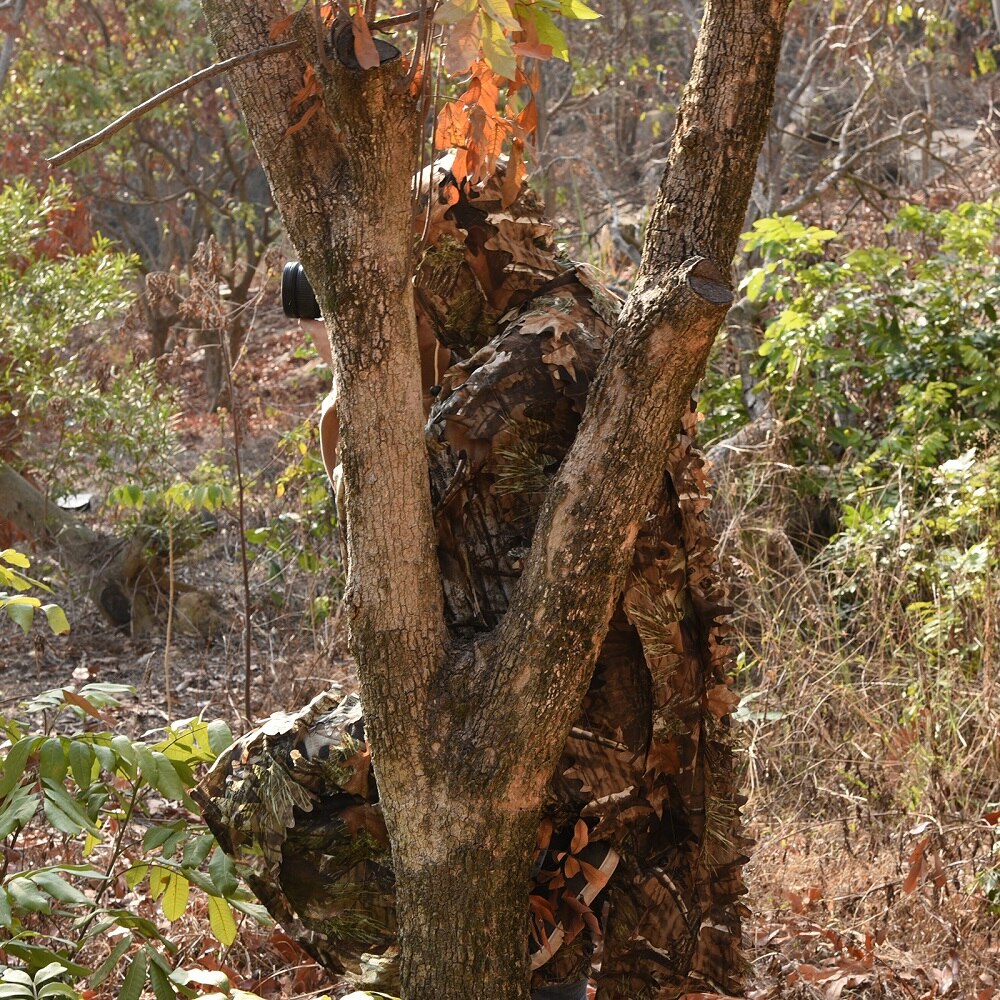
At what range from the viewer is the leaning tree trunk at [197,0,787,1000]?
1.71 metres

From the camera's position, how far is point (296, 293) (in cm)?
213

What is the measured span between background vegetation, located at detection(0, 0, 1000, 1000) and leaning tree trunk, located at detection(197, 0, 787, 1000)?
0.37 meters

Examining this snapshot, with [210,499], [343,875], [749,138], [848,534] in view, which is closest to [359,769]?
[343,875]

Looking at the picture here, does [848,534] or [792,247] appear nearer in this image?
[848,534]

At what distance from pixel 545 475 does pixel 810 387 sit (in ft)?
13.8

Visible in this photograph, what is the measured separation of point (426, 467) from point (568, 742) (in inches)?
21.4

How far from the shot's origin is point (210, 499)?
15.4 feet

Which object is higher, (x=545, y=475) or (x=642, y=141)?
(x=642, y=141)

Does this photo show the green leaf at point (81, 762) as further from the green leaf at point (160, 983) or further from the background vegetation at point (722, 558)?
the green leaf at point (160, 983)

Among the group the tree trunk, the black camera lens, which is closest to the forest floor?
the tree trunk

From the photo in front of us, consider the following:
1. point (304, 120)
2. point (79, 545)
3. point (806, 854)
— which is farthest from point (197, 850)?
point (79, 545)

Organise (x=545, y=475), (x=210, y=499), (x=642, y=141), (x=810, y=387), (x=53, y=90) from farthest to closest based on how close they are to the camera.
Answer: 1. (x=642, y=141)
2. (x=53, y=90)
3. (x=810, y=387)
4. (x=210, y=499)
5. (x=545, y=475)

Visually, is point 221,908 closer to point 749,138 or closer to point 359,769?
point 359,769

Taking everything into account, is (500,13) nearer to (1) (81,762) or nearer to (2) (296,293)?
(2) (296,293)
